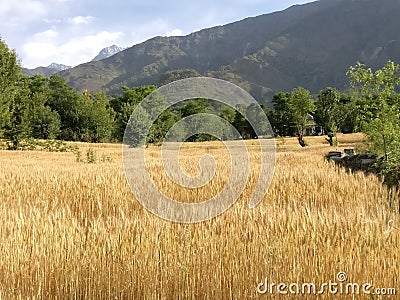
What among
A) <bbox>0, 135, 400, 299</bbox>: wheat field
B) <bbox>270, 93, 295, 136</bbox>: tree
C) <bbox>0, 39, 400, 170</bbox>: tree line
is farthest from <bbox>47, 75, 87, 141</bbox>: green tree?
<bbox>0, 135, 400, 299</bbox>: wheat field

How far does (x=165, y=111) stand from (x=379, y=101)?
143ft

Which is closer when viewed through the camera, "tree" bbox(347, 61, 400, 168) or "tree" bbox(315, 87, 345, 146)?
"tree" bbox(347, 61, 400, 168)

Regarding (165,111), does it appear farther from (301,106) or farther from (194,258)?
(194,258)

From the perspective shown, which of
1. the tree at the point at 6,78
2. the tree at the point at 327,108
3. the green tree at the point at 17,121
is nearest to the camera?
the tree at the point at 6,78

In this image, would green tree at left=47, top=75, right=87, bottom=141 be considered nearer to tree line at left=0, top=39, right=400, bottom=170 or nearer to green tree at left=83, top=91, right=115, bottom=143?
tree line at left=0, top=39, right=400, bottom=170

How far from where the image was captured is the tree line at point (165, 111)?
14.5 m

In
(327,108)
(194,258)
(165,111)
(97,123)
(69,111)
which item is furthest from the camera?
(69,111)

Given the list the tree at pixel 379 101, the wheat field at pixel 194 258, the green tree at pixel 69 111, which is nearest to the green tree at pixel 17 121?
the green tree at pixel 69 111

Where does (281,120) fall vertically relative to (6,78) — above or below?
below

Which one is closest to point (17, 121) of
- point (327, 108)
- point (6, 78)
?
point (6, 78)

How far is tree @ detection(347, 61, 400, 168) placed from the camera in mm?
13133

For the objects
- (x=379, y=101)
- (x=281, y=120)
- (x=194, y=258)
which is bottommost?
(x=194, y=258)

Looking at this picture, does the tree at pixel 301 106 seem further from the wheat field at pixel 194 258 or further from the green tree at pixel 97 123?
the wheat field at pixel 194 258

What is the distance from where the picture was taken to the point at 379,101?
14453 millimetres
